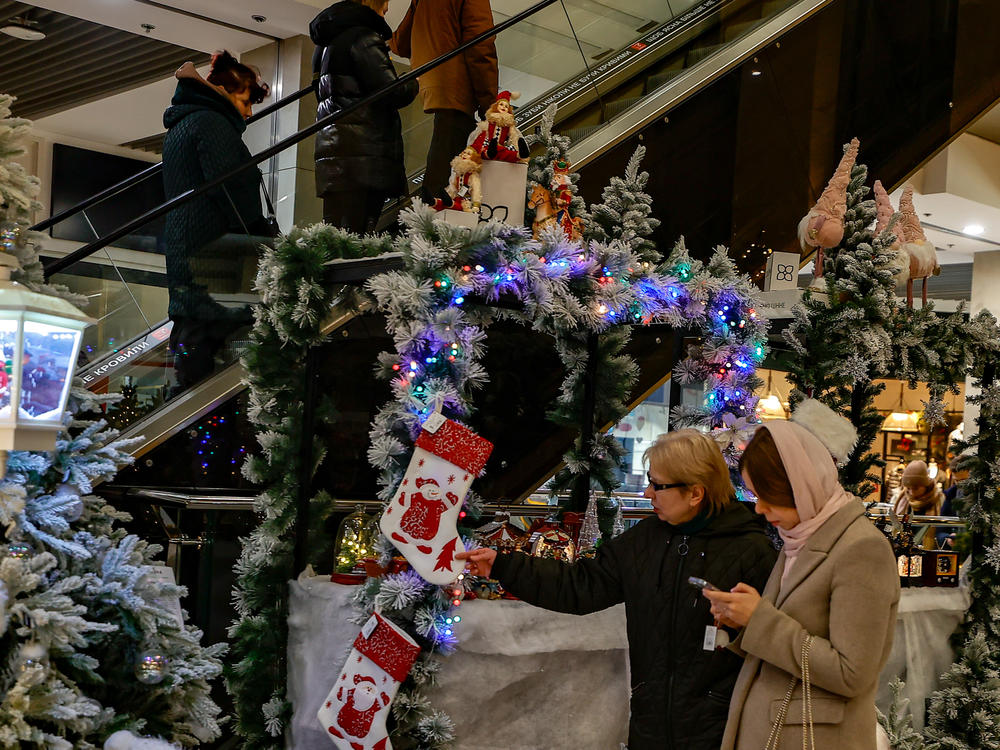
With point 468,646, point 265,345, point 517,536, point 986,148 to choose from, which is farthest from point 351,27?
point 986,148

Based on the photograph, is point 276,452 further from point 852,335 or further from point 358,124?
point 852,335

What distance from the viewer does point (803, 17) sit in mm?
7270

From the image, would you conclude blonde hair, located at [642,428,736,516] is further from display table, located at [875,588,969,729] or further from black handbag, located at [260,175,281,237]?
black handbag, located at [260,175,281,237]

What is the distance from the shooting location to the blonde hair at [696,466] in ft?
9.71

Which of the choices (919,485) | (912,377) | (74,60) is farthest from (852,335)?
(74,60)

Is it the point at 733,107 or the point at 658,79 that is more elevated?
the point at 658,79

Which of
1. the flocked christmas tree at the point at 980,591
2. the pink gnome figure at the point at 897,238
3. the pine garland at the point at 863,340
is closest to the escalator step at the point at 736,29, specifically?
the pink gnome figure at the point at 897,238

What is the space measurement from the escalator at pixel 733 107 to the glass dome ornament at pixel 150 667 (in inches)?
104

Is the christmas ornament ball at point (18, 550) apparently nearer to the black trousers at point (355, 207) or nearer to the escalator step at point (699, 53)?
the black trousers at point (355, 207)

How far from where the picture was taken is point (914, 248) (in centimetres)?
479

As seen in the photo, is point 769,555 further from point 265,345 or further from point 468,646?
point 265,345

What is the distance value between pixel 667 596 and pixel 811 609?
0.47 meters

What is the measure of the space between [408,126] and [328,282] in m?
2.19

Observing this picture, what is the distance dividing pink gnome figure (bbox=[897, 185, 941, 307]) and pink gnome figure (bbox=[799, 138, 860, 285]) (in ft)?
1.11
